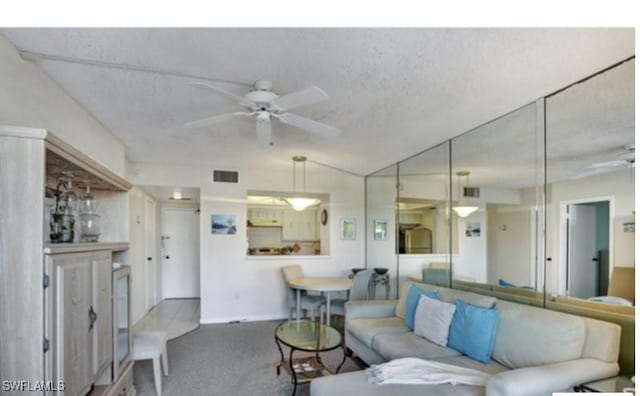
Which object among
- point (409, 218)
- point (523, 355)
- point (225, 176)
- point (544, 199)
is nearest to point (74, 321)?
point (523, 355)

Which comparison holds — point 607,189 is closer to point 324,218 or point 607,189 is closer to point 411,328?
point 411,328

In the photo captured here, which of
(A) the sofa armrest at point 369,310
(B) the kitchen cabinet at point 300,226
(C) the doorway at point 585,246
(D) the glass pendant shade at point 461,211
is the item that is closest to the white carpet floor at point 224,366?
(A) the sofa armrest at point 369,310

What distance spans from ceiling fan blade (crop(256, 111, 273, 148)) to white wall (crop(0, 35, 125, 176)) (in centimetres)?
136

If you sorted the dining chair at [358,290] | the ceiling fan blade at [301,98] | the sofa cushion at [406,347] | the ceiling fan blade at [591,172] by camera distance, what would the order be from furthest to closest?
the dining chair at [358,290], the ceiling fan blade at [591,172], the sofa cushion at [406,347], the ceiling fan blade at [301,98]

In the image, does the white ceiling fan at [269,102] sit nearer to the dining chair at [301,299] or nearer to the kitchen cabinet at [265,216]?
the dining chair at [301,299]

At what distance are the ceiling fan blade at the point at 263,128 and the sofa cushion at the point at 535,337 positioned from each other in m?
2.24

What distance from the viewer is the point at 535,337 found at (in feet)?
7.50

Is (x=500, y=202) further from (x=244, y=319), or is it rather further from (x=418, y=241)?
(x=244, y=319)

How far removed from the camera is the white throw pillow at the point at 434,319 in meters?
2.82

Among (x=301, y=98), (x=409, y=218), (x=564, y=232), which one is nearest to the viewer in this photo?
(x=301, y=98)

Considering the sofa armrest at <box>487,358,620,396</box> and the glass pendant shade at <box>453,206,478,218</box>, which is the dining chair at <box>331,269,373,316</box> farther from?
the sofa armrest at <box>487,358,620,396</box>

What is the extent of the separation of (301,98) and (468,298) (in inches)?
87.9
